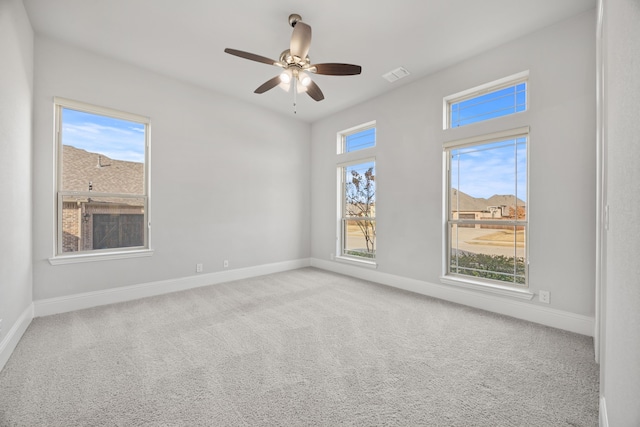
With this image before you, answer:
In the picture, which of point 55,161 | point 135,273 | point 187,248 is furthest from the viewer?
point 187,248

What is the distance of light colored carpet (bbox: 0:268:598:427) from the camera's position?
1.54 m

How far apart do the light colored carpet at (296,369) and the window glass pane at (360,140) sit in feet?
9.18

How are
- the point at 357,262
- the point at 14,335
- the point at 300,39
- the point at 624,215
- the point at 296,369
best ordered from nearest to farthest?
the point at 624,215
the point at 296,369
the point at 14,335
the point at 300,39
the point at 357,262

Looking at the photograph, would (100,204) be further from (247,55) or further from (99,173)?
(247,55)

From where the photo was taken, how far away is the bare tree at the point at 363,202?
183 inches

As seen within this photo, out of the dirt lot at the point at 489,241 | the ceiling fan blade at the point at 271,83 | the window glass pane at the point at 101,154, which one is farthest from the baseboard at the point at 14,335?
the dirt lot at the point at 489,241

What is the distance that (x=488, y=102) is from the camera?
3.26 meters

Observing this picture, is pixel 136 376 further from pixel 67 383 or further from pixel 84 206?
pixel 84 206

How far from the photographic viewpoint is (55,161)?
9.88 ft

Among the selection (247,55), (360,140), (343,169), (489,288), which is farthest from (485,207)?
(247,55)

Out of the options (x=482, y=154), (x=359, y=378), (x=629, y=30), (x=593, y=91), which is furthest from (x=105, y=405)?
(x=593, y=91)

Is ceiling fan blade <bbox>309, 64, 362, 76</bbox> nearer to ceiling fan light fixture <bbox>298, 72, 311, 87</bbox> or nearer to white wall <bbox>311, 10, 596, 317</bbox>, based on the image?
ceiling fan light fixture <bbox>298, 72, 311, 87</bbox>

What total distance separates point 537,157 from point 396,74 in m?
1.95

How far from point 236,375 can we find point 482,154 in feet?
11.4
